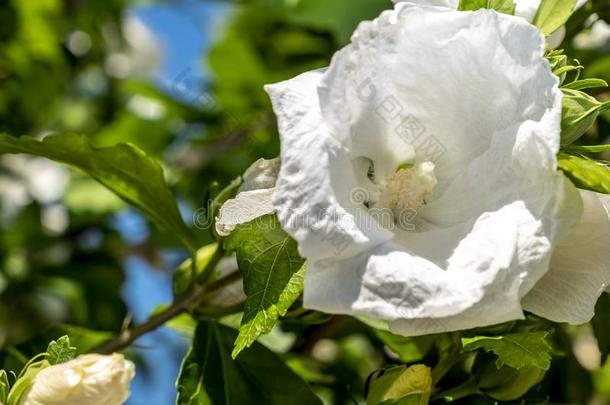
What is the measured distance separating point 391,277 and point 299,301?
17cm

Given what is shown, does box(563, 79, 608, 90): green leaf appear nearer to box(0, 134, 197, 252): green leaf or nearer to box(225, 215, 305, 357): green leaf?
box(225, 215, 305, 357): green leaf

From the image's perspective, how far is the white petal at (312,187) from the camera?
649 mm

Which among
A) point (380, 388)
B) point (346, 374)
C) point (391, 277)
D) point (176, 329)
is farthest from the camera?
point (346, 374)

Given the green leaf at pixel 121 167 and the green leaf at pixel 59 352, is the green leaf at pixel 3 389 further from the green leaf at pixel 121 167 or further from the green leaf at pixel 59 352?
the green leaf at pixel 121 167

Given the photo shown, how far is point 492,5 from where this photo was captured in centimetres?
77

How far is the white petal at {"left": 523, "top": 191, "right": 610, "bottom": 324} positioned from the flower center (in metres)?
0.12

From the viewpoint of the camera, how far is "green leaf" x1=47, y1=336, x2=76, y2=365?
753mm

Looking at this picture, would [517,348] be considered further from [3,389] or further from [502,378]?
[3,389]

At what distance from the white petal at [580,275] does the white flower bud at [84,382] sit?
32cm

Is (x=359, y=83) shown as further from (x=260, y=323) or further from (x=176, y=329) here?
(x=176, y=329)

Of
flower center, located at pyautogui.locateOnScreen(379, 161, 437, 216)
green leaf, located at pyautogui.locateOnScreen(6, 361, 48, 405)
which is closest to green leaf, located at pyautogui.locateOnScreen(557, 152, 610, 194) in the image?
flower center, located at pyautogui.locateOnScreen(379, 161, 437, 216)

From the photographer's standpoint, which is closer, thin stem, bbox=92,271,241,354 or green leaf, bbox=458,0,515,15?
green leaf, bbox=458,0,515,15

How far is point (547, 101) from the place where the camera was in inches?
26.8

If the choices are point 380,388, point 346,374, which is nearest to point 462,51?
point 380,388
